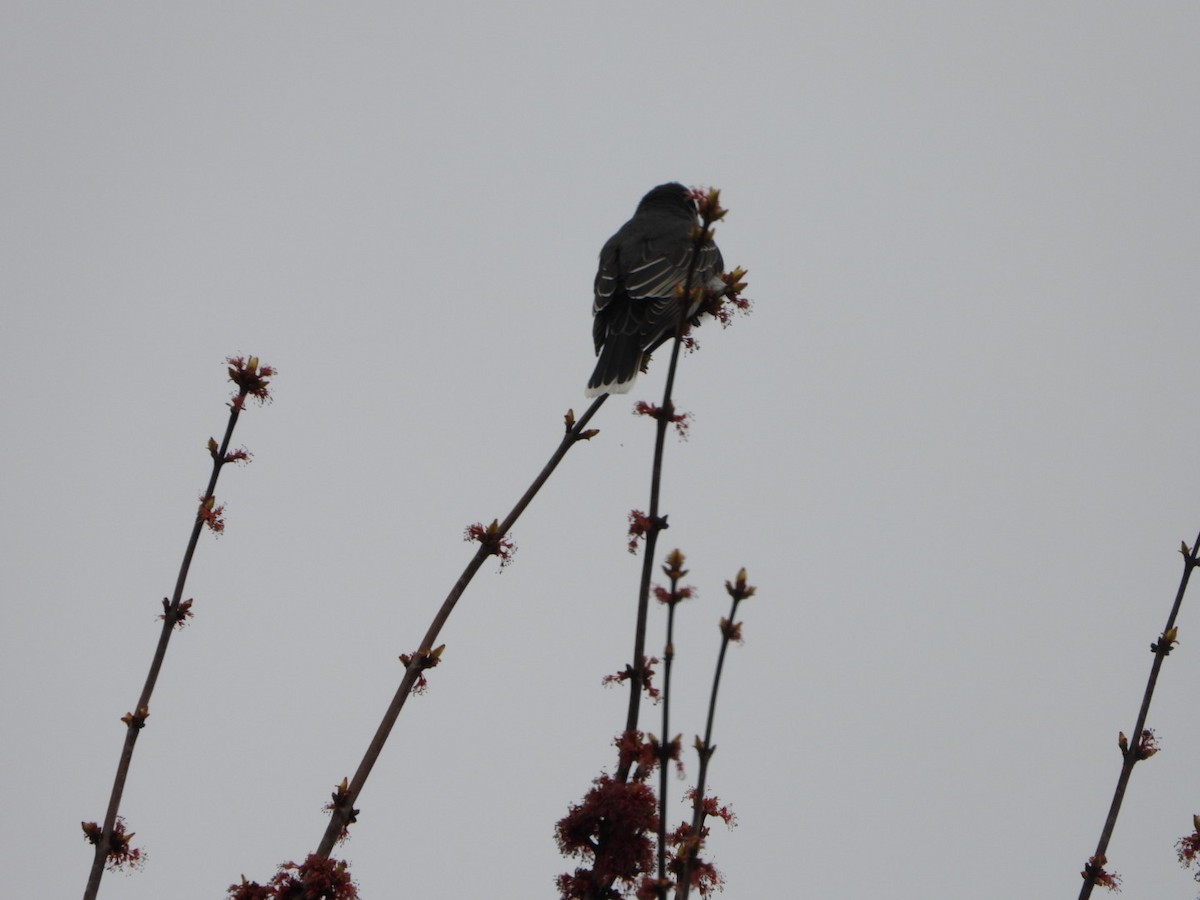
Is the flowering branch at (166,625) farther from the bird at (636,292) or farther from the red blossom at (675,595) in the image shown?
the bird at (636,292)

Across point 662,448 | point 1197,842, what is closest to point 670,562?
point 662,448

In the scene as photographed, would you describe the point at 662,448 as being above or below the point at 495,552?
below

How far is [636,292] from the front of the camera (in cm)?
803

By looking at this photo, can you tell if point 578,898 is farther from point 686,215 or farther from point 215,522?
point 686,215

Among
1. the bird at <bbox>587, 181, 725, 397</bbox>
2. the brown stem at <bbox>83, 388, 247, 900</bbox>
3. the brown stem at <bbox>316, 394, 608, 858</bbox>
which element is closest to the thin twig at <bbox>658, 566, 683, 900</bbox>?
the brown stem at <bbox>316, 394, 608, 858</bbox>

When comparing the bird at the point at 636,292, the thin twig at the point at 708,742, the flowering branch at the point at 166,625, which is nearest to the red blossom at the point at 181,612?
the flowering branch at the point at 166,625

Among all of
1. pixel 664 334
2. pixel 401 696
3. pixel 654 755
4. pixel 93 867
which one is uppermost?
pixel 664 334

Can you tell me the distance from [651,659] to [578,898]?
2.10ft

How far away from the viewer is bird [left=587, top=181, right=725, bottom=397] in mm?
7223

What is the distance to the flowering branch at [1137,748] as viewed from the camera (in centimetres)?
325

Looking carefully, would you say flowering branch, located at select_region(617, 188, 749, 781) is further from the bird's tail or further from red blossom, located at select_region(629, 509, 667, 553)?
the bird's tail

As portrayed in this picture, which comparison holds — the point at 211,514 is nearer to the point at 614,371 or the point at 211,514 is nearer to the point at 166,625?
the point at 166,625

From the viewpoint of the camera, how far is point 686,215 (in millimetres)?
10516

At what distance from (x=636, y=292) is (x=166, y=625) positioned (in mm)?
5063
